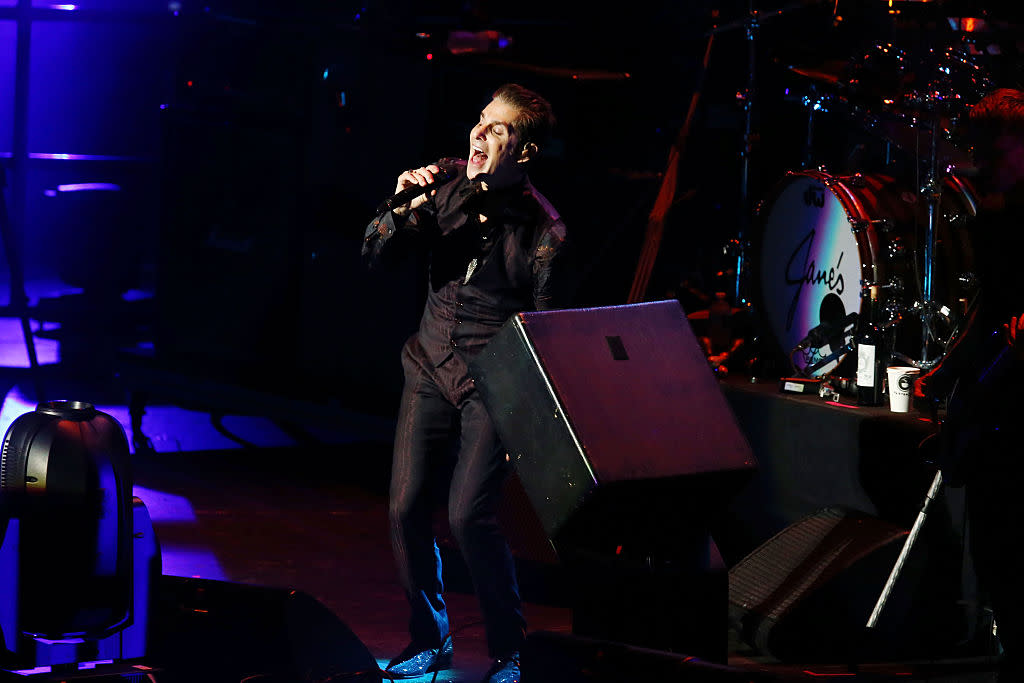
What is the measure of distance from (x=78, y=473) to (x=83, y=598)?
23cm

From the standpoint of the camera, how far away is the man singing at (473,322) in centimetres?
354

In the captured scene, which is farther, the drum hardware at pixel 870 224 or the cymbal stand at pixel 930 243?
the drum hardware at pixel 870 224

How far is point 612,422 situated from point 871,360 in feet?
7.10

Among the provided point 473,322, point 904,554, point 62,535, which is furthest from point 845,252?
point 62,535

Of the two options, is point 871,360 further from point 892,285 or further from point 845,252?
point 845,252

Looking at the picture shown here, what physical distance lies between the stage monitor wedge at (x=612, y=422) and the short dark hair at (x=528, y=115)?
63 centimetres

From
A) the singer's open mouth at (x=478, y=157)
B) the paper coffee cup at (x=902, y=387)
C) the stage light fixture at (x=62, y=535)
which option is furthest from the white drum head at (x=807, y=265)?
the stage light fixture at (x=62, y=535)

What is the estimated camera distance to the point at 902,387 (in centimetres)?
470

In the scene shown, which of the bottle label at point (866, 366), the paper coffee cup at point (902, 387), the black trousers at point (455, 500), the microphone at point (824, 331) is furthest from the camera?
the microphone at point (824, 331)

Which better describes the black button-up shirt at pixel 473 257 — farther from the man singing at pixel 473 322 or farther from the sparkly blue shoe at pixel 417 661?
the sparkly blue shoe at pixel 417 661

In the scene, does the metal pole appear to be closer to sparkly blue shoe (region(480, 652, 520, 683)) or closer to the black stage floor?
the black stage floor

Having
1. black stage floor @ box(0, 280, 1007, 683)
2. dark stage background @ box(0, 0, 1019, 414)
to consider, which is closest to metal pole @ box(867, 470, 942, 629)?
black stage floor @ box(0, 280, 1007, 683)

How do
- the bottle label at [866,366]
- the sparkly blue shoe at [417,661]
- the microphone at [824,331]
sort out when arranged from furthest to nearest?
the microphone at [824,331]
the bottle label at [866,366]
the sparkly blue shoe at [417,661]

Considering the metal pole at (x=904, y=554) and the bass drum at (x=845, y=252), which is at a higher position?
the bass drum at (x=845, y=252)
